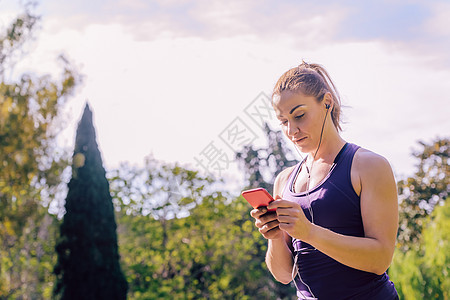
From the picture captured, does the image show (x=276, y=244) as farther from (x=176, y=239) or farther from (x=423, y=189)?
(x=423, y=189)

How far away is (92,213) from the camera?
8875mm

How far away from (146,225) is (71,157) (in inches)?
82.6

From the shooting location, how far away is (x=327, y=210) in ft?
5.19

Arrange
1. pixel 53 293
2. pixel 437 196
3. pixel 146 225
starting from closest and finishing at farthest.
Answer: pixel 53 293, pixel 146 225, pixel 437 196

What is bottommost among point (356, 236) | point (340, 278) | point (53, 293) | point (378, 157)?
point (340, 278)

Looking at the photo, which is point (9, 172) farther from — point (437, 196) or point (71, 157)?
point (437, 196)

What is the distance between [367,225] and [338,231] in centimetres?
9

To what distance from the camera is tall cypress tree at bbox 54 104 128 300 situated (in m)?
8.59

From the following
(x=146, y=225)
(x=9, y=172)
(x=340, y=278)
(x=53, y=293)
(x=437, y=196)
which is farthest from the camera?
(x=437, y=196)

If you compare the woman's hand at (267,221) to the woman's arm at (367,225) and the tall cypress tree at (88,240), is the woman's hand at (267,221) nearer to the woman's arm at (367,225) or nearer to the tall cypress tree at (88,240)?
the woman's arm at (367,225)

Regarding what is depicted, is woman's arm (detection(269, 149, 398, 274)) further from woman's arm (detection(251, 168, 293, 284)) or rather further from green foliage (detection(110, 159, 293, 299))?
green foliage (detection(110, 159, 293, 299))

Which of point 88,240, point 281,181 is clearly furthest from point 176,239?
point 281,181

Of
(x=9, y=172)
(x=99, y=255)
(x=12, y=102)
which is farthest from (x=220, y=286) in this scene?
(x=12, y=102)

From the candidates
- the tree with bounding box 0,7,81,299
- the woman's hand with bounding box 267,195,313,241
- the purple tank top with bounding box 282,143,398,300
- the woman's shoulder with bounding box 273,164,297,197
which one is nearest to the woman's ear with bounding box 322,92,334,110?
the purple tank top with bounding box 282,143,398,300
